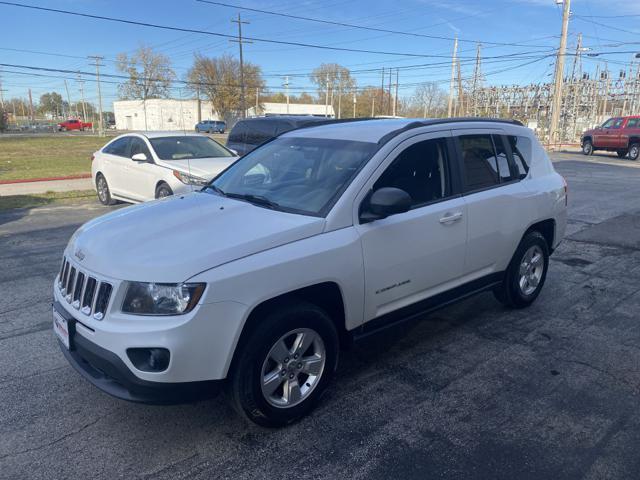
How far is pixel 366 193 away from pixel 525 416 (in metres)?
1.81

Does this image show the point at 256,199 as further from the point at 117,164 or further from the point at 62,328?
the point at 117,164

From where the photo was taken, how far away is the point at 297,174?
3803 millimetres

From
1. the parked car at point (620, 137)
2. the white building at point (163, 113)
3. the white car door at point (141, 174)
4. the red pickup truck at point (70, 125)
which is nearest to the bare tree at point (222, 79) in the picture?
the white building at point (163, 113)

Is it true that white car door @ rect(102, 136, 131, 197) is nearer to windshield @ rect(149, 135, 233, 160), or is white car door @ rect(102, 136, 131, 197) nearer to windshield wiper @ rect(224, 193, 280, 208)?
windshield @ rect(149, 135, 233, 160)

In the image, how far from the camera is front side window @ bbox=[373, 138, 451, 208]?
3633 millimetres

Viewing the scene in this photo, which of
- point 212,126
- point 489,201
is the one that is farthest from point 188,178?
point 212,126

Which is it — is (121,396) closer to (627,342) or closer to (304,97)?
(627,342)

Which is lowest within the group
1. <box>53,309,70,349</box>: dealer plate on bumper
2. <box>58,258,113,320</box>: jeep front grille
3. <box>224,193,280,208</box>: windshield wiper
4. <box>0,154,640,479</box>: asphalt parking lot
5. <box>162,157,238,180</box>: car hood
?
<box>0,154,640,479</box>: asphalt parking lot

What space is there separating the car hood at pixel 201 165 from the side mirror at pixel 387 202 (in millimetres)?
5991

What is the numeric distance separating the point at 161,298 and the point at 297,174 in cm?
156

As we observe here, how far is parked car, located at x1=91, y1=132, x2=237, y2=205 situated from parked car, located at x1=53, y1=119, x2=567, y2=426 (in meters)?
5.00

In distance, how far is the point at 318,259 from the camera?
3027 mm

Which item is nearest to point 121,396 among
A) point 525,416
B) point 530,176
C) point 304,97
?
point 525,416

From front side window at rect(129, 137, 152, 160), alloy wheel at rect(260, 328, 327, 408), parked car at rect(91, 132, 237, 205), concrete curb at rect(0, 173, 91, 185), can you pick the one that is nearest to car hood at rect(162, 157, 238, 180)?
parked car at rect(91, 132, 237, 205)
